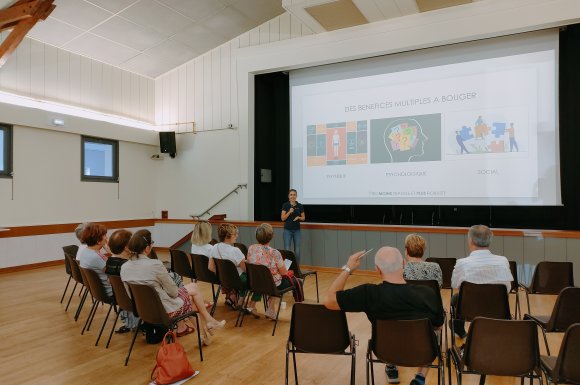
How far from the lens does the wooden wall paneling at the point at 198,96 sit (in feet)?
31.3

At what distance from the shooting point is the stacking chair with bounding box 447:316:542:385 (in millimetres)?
2152

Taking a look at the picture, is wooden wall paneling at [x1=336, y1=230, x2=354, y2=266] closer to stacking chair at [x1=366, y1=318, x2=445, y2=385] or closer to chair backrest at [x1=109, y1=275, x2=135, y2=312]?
chair backrest at [x1=109, y1=275, x2=135, y2=312]

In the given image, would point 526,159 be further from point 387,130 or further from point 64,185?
point 64,185

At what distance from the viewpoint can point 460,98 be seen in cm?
681

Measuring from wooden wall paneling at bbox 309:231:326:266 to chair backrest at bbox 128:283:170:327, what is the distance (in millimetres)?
4646

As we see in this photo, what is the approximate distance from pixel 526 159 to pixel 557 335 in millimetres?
3310

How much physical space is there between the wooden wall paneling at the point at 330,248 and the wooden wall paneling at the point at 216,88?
3629mm

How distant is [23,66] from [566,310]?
868cm

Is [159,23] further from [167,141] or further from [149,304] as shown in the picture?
[149,304]

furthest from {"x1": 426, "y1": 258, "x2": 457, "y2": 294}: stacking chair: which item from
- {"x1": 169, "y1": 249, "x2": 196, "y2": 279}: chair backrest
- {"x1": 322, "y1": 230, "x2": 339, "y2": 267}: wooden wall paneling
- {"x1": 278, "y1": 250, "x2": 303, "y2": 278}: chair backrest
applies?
{"x1": 322, "y1": 230, "x2": 339, "y2": 267}: wooden wall paneling

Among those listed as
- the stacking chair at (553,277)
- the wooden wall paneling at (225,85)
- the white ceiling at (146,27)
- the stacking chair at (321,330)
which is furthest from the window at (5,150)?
the stacking chair at (553,277)

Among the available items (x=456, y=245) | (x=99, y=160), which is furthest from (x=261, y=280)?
(x=99, y=160)

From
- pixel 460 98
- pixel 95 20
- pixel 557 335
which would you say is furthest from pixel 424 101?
pixel 95 20

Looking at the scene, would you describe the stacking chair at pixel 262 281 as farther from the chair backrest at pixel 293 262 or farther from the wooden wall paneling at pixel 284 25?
the wooden wall paneling at pixel 284 25
